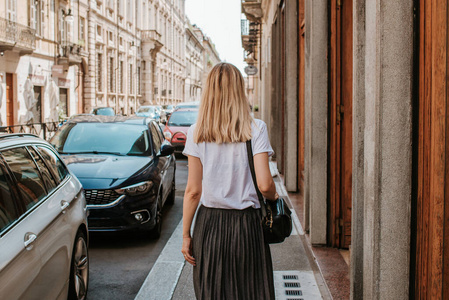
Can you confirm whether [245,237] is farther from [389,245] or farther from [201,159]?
[389,245]

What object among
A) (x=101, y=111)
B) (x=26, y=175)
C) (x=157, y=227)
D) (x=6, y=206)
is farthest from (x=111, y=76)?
(x=6, y=206)

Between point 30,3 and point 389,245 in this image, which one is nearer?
point 389,245

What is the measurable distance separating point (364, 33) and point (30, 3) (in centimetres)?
2821

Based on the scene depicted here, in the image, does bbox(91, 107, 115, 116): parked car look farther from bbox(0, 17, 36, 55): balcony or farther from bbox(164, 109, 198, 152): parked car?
bbox(164, 109, 198, 152): parked car

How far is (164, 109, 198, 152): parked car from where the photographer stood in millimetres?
17281

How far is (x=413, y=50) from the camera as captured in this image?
322cm

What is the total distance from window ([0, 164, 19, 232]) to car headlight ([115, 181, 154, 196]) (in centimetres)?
322

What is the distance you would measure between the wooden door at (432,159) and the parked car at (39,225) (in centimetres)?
227

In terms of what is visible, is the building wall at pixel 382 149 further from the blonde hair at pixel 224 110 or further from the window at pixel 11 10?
the window at pixel 11 10

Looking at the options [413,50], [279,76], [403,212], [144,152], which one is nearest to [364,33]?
[413,50]

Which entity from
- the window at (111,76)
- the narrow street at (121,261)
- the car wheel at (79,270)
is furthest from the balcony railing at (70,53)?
the car wheel at (79,270)

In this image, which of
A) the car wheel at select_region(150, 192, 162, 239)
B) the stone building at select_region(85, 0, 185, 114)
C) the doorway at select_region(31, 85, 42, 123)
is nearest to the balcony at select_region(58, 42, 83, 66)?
the doorway at select_region(31, 85, 42, 123)

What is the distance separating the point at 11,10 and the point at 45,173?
25.1 metres

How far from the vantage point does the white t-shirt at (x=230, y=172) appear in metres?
2.83
